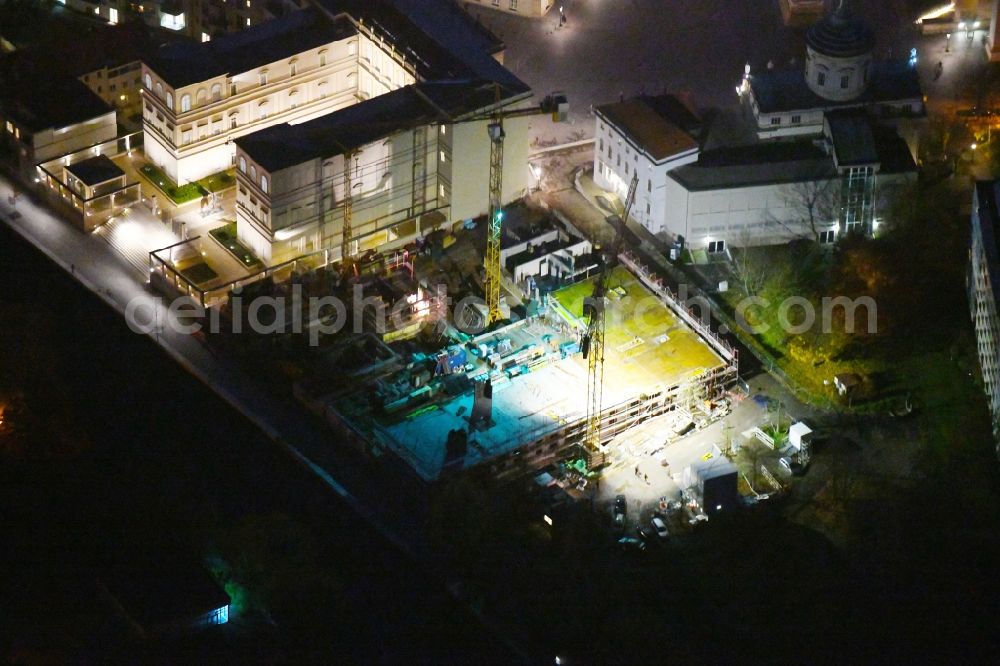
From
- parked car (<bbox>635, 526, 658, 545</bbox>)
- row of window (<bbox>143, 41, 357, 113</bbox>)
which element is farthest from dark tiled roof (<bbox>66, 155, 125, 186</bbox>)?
parked car (<bbox>635, 526, 658, 545</bbox>)

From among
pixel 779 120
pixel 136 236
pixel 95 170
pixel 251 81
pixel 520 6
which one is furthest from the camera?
pixel 520 6

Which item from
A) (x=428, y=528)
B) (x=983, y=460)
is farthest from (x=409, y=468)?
(x=983, y=460)

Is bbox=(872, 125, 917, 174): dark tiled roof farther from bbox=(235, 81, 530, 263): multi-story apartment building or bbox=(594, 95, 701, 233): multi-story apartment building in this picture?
bbox=(235, 81, 530, 263): multi-story apartment building

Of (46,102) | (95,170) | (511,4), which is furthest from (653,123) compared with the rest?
(46,102)

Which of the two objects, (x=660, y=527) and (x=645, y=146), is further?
(x=645, y=146)

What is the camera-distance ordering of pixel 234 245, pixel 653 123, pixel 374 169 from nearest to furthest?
1. pixel 374 169
2. pixel 234 245
3. pixel 653 123

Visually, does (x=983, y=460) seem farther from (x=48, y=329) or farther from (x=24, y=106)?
(x=24, y=106)

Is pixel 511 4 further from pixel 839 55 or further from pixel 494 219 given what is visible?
pixel 494 219
